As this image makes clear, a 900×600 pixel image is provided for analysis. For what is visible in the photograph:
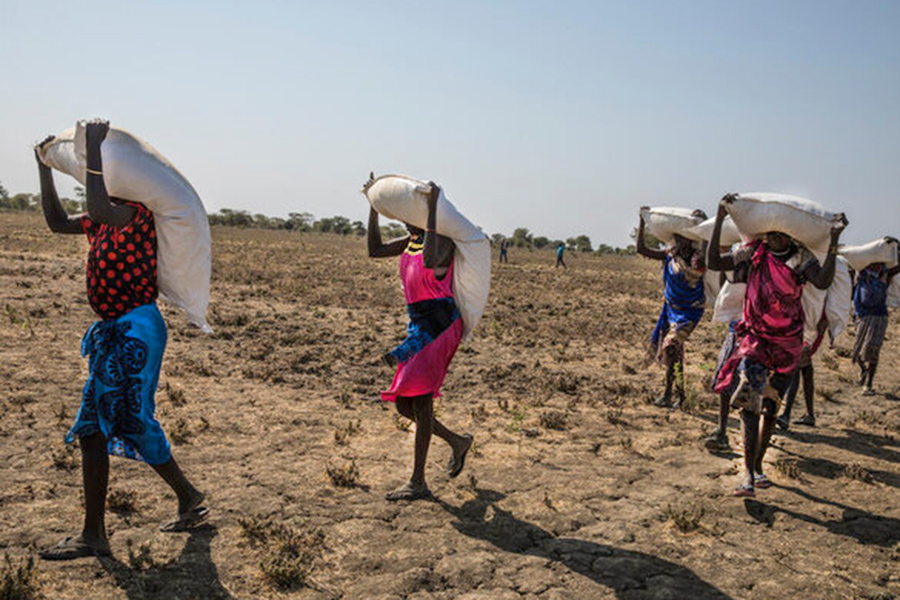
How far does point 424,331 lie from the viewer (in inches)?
189

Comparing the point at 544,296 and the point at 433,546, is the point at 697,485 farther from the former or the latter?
the point at 544,296

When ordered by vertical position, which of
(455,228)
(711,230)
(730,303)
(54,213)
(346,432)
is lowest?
(346,432)

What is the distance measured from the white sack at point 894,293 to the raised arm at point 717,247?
18.6ft

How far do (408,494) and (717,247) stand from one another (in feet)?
9.17

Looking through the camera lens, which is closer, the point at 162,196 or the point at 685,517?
the point at 162,196

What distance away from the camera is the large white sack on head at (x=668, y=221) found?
7156 mm

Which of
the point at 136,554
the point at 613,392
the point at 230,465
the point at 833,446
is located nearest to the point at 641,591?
the point at 136,554

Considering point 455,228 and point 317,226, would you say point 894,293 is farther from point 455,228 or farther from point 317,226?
point 317,226

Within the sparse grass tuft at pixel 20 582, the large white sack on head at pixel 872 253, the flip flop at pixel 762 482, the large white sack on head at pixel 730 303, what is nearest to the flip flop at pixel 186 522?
the sparse grass tuft at pixel 20 582

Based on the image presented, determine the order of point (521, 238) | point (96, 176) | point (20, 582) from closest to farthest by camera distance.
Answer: point (20, 582)
point (96, 176)
point (521, 238)

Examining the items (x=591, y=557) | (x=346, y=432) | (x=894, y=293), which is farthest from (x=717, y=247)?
(x=894, y=293)

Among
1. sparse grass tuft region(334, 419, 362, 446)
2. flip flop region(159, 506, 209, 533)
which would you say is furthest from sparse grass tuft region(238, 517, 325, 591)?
sparse grass tuft region(334, 419, 362, 446)

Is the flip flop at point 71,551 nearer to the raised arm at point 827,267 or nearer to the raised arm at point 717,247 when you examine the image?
the raised arm at point 717,247

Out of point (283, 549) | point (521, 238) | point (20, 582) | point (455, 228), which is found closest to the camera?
point (20, 582)
